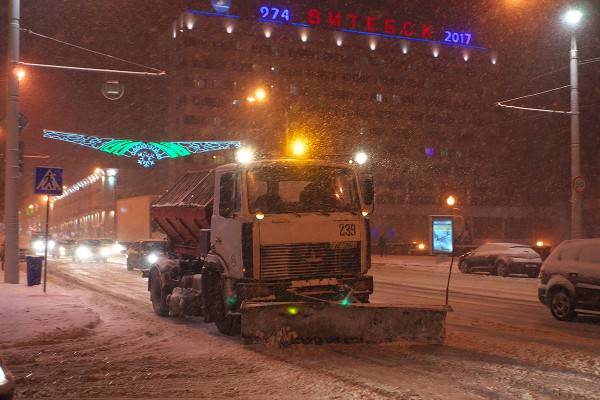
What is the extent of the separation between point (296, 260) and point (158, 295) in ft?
16.1

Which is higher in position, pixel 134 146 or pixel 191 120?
pixel 191 120

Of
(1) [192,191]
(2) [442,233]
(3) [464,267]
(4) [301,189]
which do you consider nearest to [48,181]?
(1) [192,191]

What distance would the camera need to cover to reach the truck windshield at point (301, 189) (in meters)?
10.7

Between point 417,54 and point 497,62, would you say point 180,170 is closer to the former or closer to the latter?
point 417,54

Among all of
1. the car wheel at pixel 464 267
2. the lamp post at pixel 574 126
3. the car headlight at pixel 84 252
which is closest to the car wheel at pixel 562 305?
the lamp post at pixel 574 126

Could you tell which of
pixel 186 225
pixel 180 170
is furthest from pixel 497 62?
pixel 186 225

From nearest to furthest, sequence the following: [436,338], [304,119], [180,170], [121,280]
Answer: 1. [436,338]
2. [121,280]
3. [180,170]
4. [304,119]

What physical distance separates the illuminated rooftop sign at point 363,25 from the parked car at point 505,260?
240ft

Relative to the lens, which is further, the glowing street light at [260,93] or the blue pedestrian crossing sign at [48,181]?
the glowing street light at [260,93]

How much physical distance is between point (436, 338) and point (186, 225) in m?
5.77

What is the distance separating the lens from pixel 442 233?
3391 cm

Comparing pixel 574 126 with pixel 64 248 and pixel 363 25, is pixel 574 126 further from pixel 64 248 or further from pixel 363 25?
pixel 363 25

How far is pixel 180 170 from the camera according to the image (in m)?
91.9

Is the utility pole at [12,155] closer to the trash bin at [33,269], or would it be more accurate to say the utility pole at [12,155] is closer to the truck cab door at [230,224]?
the trash bin at [33,269]
